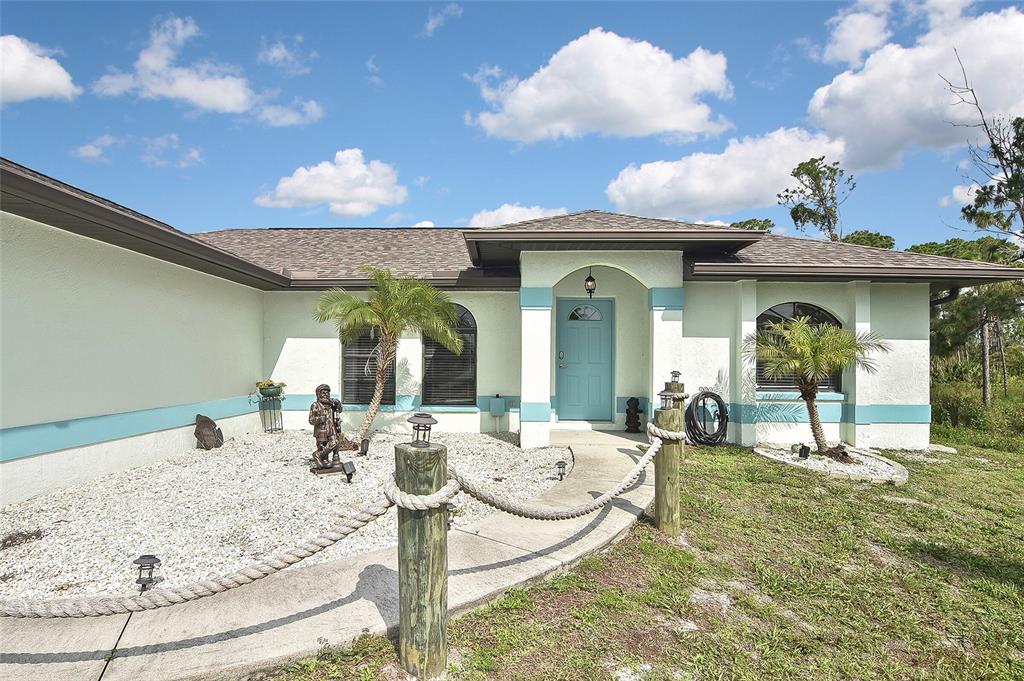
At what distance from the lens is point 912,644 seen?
3043mm

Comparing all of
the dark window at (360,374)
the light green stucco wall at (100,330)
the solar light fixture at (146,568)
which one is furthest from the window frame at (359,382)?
the solar light fixture at (146,568)

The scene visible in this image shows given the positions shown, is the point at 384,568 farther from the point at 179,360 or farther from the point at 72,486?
the point at 179,360

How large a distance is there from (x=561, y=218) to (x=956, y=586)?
280 inches

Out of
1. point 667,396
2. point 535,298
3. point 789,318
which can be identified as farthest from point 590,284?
point 789,318

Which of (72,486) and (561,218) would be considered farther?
(561,218)

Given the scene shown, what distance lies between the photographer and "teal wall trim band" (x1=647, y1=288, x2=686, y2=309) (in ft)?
27.3

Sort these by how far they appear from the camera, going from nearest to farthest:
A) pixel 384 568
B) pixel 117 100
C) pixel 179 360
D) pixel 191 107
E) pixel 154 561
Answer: pixel 154 561, pixel 384 568, pixel 179 360, pixel 117 100, pixel 191 107

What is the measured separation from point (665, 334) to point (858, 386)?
3.93m

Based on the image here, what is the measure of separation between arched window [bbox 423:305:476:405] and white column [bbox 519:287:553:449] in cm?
192

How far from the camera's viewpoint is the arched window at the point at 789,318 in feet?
29.9

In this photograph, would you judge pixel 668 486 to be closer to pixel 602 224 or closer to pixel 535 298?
pixel 535 298

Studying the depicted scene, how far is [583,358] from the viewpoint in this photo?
10.0 m

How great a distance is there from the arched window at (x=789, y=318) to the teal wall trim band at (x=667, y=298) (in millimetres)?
2023

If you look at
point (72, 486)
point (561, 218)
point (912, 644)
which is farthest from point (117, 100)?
point (912, 644)
